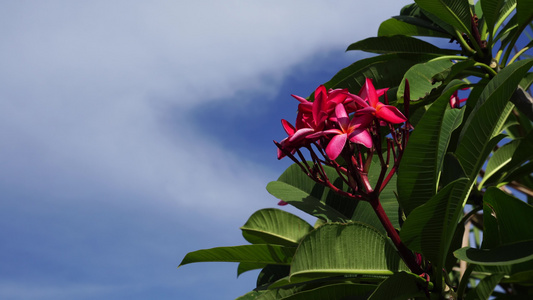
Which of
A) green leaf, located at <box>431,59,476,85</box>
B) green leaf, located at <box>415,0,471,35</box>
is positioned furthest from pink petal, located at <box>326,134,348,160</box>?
green leaf, located at <box>415,0,471,35</box>

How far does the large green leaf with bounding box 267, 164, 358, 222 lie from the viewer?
1677 millimetres

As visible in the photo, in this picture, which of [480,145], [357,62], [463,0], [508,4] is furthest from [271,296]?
[508,4]

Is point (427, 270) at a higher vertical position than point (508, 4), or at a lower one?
lower

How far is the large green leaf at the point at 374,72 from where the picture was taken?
2.02m

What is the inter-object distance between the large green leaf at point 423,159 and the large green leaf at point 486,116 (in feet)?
0.23

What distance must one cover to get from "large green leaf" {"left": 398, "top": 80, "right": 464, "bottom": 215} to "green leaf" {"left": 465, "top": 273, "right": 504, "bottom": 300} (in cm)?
27

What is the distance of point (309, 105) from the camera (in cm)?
Answer: 142

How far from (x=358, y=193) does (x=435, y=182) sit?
0.19m

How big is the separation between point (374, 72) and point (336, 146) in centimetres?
87

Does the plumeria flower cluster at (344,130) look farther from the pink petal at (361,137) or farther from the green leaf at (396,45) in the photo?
the green leaf at (396,45)

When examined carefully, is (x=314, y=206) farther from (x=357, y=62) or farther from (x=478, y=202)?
(x=478, y=202)

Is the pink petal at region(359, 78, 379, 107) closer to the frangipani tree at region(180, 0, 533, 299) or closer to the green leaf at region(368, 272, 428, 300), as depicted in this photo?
the frangipani tree at region(180, 0, 533, 299)

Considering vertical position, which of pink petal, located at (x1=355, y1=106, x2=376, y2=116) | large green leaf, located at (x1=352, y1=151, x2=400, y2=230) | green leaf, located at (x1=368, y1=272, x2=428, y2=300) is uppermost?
pink petal, located at (x1=355, y1=106, x2=376, y2=116)

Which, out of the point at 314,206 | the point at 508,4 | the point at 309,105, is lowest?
the point at 314,206
